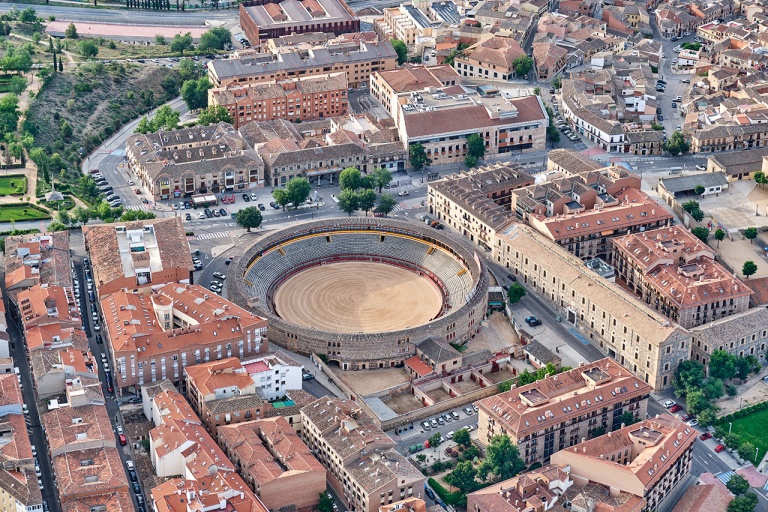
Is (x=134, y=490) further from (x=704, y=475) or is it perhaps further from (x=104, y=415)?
(x=704, y=475)

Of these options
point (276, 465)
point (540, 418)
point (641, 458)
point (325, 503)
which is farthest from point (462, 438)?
point (276, 465)

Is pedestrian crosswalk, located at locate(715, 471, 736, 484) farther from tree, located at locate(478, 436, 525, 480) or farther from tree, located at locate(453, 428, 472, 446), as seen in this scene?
tree, located at locate(453, 428, 472, 446)

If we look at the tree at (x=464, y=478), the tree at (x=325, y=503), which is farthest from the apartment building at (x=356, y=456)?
the tree at (x=464, y=478)

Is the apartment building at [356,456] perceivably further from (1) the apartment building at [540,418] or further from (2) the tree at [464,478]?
(1) the apartment building at [540,418]

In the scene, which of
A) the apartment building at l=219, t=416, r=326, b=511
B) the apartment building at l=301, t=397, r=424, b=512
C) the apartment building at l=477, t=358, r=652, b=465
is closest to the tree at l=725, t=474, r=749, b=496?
the apartment building at l=477, t=358, r=652, b=465

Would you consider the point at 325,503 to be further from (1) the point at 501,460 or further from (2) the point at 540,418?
(2) the point at 540,418

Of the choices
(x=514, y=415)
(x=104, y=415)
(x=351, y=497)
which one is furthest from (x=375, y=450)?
(x=104, y=415)

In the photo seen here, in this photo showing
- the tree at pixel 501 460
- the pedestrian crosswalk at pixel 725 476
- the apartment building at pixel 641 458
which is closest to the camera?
the apartment building at pixel 641 458
